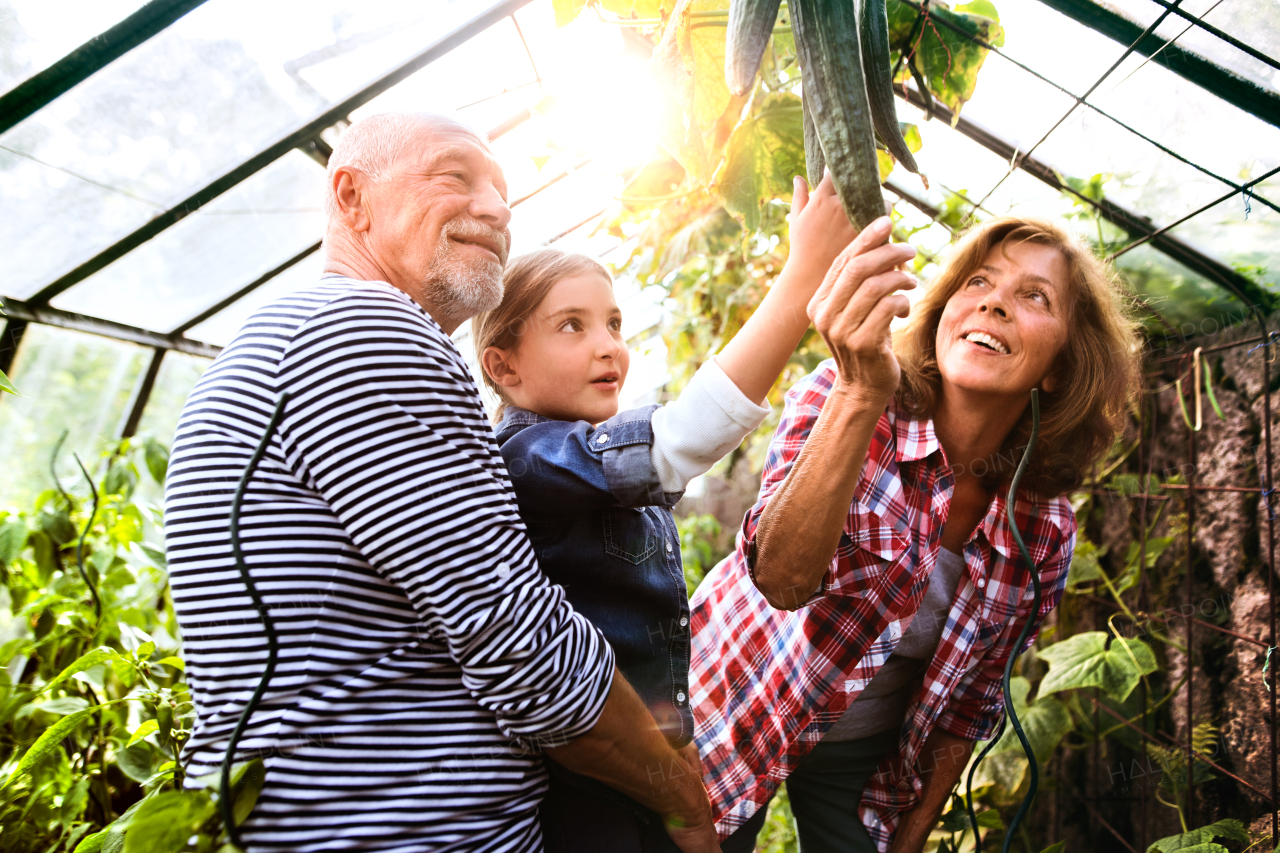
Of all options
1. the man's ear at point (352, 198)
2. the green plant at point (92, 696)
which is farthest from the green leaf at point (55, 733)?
the man's ear at point (352, 198)

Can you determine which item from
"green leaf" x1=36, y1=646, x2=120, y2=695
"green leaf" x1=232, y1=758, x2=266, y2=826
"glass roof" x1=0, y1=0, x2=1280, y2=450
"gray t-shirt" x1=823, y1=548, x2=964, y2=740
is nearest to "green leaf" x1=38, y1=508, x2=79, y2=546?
"glass roof" x1=0, y1=0, x2=1280, y2=450

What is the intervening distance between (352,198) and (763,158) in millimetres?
920

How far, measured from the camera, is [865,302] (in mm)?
740

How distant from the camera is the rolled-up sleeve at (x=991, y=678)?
137cm

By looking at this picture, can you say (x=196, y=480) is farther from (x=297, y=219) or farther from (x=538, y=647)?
(x=297, y=219)

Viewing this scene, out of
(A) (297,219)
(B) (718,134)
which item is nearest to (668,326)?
(A) (297,219)

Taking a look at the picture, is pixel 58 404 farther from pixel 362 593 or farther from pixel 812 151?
pixel 812 151

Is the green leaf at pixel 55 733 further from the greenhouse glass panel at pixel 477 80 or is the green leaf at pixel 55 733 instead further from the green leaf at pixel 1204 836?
the greenhouse glass panel at pixel 477 80

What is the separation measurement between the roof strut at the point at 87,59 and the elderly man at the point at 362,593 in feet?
5.14

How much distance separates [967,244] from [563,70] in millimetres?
1754

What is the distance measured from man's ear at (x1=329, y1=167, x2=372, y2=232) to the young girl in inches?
12.4

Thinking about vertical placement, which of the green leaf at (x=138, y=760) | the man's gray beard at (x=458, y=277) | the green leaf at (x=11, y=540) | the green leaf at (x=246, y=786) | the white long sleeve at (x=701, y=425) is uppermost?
the man's gray beard at (x=458, y=277)

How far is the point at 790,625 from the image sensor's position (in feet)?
4.03

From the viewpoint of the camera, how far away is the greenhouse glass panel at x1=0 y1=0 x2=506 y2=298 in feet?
5.84
